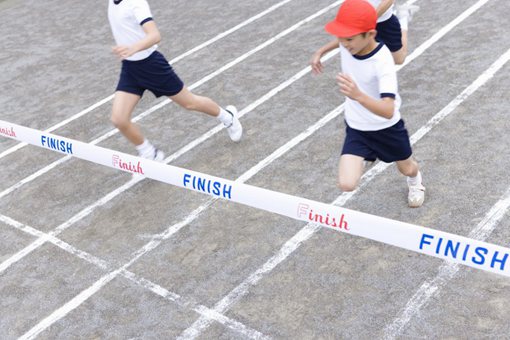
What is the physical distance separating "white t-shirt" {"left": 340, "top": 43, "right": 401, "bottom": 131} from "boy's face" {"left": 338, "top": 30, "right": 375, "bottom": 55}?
0.28ft

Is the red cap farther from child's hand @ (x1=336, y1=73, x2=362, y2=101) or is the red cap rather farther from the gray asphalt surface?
the gray asphalt surface

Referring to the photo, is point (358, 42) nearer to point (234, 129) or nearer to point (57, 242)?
point (234, 129)

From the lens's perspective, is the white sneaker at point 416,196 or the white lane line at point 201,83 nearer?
the white sneaker at point 416,196

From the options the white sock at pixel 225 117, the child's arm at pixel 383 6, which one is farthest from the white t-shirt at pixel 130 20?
the child's arm at pixel 383 6

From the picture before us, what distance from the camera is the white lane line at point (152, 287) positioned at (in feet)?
14.6

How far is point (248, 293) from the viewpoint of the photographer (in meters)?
4.80

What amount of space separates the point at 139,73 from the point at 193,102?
76 centimetres

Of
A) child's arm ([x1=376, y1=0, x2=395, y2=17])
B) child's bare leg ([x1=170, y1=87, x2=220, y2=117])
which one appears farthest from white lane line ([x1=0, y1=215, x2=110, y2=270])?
child's arm ([x1=376, y1=0, x2=395, y2=17])

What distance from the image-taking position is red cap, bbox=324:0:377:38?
422 cm

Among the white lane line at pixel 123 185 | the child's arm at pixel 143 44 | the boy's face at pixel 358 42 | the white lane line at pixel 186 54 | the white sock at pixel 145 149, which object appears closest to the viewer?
the boy's face at pixel 358 42

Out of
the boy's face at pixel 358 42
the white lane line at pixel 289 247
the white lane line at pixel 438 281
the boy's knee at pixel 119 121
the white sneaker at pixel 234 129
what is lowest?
the white lane line at pixel 438 281

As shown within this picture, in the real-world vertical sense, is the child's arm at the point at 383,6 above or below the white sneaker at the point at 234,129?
above

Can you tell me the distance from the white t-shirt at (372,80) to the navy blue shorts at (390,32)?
1.84 m

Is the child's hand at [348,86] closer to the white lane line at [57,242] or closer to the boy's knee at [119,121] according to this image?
the white lane line at [57,242]
